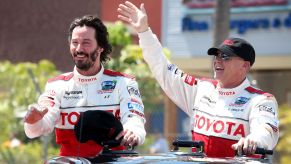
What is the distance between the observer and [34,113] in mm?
7074

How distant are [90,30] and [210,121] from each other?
3.52 ft

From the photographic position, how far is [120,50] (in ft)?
65.5

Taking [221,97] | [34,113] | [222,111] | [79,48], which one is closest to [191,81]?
[221,97]

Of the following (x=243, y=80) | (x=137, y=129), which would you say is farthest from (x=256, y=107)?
(x=137, y=129)

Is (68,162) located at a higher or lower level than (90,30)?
lower

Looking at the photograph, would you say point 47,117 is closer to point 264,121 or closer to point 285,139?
point 264,121

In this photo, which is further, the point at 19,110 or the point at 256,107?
the point at 19,110

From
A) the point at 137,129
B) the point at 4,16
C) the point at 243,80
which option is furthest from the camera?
the point at 4,16

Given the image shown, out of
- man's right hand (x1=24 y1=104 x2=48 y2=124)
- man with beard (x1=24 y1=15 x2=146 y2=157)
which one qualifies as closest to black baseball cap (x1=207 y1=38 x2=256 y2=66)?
man with beard (x1=24 y1=15 x2=146 y2=157)

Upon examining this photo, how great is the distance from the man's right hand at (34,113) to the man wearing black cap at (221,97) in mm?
1246

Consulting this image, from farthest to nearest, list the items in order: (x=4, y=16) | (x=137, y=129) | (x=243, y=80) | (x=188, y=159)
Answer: (x=4, y=16) < (x=243, y=80) < (x=137, y=129) < (x=188, y=159)

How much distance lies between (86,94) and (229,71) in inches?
41.0

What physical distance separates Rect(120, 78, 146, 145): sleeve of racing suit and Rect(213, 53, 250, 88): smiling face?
2.01 ft

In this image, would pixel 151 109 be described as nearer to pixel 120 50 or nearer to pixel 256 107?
pixel 120 50
